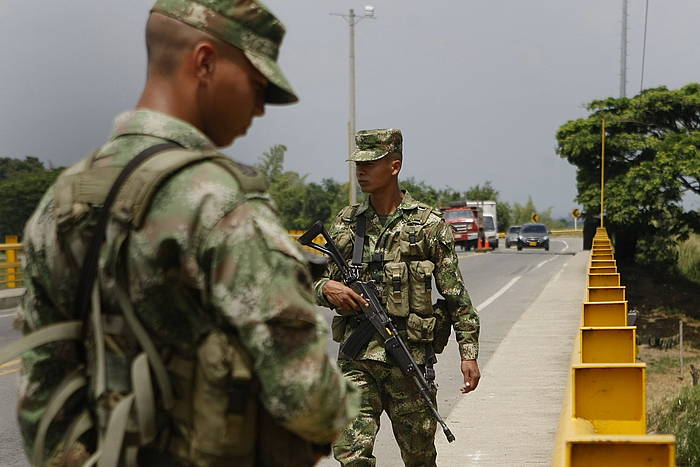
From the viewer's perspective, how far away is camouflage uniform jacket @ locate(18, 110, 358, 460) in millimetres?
1755

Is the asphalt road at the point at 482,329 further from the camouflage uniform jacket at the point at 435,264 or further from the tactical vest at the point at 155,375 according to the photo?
the tactical vest at the point at 155,375

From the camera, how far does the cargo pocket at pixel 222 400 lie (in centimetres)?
179

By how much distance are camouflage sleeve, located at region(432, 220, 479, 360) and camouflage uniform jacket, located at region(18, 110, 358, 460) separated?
2.72 m

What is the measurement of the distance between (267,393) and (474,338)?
2.89 meters

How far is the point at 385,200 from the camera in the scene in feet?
15.5

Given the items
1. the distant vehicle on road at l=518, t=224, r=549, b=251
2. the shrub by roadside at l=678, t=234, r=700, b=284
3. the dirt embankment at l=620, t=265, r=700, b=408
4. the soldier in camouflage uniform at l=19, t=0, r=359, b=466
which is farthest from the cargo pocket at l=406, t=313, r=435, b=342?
the distant vehicle on road at l=518, t=224, r=549, b=251

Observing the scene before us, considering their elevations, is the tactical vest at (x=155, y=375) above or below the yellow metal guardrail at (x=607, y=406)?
above

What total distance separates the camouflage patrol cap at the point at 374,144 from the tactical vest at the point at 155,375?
2.80 meters

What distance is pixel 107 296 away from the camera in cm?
184

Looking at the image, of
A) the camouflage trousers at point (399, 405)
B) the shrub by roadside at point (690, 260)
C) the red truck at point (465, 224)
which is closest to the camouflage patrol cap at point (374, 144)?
the camouflage trousers at point (399, 405)

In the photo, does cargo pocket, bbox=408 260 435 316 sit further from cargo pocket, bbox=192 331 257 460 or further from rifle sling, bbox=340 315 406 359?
cargo pocket, bbox=192 331 257 460

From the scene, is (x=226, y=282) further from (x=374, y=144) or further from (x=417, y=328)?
(x=374, y=144)

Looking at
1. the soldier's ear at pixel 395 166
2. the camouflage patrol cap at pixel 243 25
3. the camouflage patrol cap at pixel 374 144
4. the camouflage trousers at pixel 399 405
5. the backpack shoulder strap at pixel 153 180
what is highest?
the camouflage patrol cap at pixel 243 25

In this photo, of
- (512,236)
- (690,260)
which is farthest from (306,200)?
(690,260)
